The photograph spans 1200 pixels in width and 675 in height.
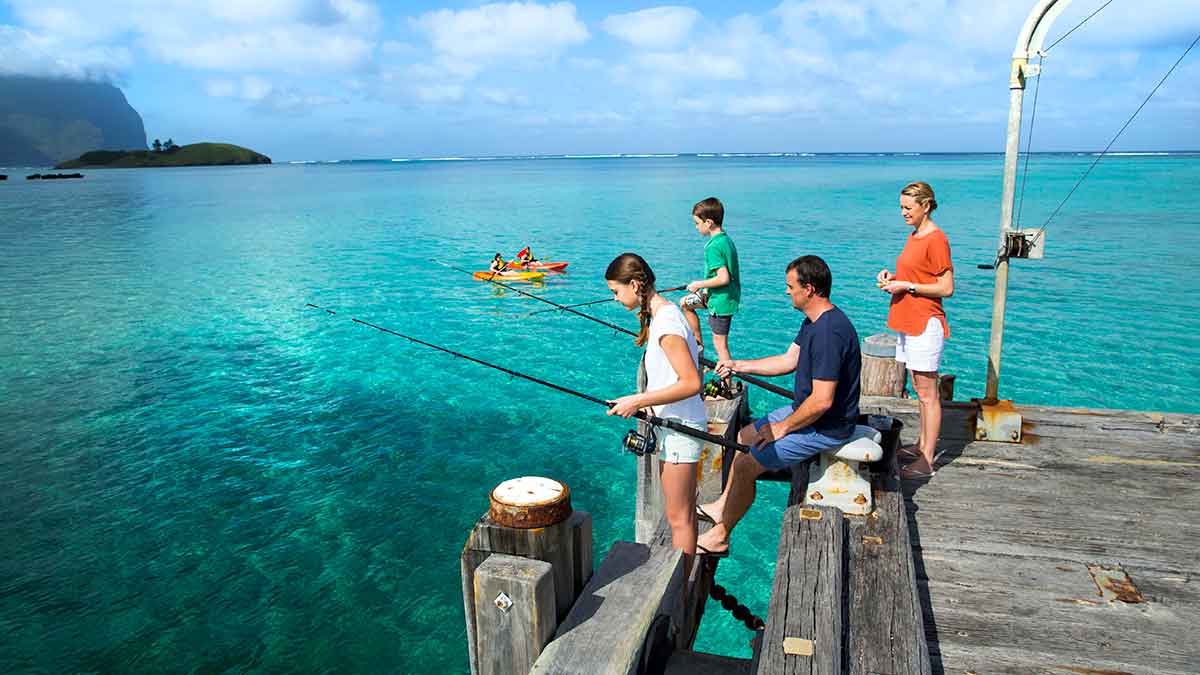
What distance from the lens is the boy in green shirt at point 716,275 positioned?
781 centimetres

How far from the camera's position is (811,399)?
4621mm

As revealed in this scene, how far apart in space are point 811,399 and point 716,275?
3564mm

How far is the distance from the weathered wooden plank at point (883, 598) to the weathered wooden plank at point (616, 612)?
37.2 inches

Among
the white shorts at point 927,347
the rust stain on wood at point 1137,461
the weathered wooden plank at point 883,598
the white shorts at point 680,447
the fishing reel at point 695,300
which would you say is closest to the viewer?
the weathered wooden plank at point 883,598

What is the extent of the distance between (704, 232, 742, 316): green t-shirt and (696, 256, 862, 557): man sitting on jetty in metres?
2.85

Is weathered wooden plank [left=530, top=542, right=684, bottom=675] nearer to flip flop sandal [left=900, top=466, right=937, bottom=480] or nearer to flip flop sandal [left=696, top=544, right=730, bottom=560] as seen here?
flip flop sandal [left=696, top=544, right=730, bottom=560]

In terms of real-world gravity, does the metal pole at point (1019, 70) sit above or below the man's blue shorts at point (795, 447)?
above

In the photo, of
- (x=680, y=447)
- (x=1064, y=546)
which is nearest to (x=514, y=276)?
(x=680, y=447)

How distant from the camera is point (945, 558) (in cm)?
483

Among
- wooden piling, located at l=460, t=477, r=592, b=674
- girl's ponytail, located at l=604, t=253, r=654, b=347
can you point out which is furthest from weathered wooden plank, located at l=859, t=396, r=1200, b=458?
wooden piling, located at l=460, t=477, r=592, b=674

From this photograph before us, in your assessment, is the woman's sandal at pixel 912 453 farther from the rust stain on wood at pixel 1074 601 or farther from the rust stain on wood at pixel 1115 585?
the rust stain on wood at pixel 1074 601

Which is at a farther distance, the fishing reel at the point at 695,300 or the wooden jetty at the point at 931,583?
the fishing reel at the point at 695,300

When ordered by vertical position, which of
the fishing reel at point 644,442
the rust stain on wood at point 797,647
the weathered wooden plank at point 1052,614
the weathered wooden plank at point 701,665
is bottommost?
the weathered wooden plank at point 701,665

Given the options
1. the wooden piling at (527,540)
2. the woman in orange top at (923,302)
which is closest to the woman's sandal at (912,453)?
the woman in orange top at (923,302)
